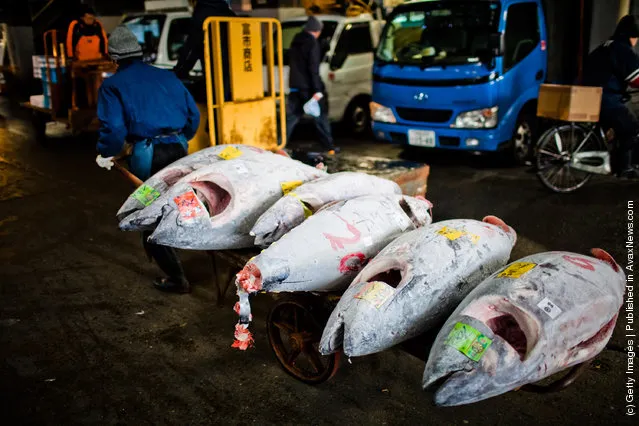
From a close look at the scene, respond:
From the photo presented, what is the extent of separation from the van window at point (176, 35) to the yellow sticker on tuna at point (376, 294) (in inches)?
313

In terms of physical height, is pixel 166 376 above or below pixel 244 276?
below

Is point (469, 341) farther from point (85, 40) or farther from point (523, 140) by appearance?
point (85, 40)

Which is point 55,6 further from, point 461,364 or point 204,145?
point 461,364

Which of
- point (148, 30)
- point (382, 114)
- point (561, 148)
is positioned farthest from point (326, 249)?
point (148, 30)

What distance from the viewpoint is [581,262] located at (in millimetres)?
2332

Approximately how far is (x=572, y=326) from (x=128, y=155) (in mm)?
3307

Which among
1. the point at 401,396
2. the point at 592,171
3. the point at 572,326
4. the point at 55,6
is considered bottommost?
the point at 401,396

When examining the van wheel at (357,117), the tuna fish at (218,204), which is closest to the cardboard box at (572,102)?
the tuna fish at (218,204)

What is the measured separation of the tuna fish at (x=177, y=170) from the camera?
357cm

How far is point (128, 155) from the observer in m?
4.30

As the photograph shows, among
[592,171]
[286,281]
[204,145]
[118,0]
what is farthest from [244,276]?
[118,0]

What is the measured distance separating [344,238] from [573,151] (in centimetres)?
450

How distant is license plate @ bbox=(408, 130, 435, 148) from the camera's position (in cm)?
711

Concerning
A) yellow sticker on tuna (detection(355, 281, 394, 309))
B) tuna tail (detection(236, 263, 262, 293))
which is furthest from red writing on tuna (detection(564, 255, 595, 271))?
tuna tail (detection(236, 263, 262, 293))
